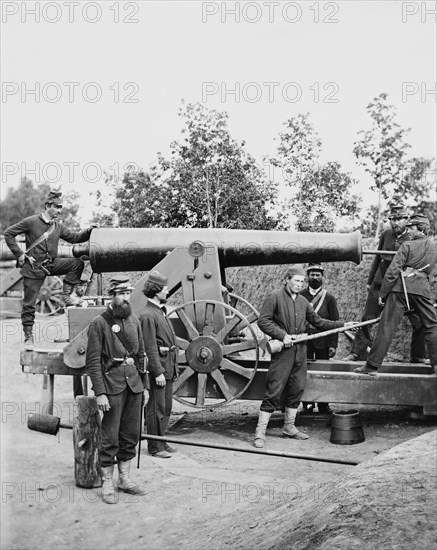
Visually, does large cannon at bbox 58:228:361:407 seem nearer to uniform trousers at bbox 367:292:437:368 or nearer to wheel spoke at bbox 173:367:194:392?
wheel spoke at bbox 173:367:194:392

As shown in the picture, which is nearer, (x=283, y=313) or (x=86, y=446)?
(x=86, y=446)

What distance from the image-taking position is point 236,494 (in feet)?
20.6

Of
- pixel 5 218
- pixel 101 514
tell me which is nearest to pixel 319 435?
pixel 101 514

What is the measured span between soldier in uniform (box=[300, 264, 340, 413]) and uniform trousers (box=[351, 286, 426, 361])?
1.39 ft

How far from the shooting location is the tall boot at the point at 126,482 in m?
6.33

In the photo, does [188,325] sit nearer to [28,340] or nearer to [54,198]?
[28,340]

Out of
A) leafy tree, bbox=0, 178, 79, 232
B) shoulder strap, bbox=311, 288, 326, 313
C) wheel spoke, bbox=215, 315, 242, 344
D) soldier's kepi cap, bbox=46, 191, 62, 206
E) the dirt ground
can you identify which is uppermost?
leafy tree, bbox=0, 178, 79, 232

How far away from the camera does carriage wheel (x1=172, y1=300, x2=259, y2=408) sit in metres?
8.22

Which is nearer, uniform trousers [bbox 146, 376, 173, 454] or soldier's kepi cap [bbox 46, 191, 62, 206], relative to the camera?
uniform trousers [bbox 146, 376, 173, 454]

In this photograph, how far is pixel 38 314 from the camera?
61.2 feet

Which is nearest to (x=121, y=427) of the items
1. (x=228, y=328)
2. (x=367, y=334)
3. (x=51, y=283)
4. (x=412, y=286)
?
(x=228, y=328)

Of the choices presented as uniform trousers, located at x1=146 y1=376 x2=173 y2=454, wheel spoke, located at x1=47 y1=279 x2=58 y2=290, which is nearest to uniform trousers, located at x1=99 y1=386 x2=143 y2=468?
uniform trousers, located at x1=146 y1=376 x2=173 y2=454

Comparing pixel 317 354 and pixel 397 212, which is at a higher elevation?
pixel 397 212

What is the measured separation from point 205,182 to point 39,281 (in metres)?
2.97
